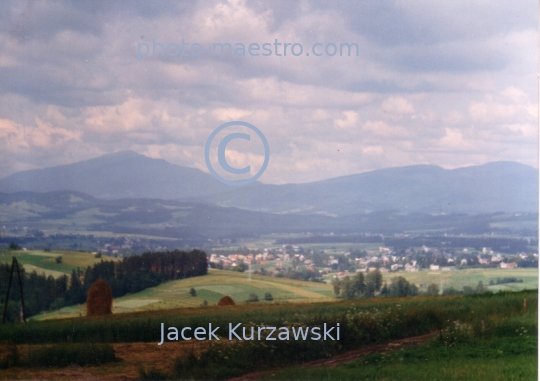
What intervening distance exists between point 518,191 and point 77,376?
4.06 m

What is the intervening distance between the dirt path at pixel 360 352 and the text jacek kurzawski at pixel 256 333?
0.62ft

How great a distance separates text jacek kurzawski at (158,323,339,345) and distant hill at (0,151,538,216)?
99cm

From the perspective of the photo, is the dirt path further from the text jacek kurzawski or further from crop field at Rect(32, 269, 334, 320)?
crop field at Rect(32, 269, 334, 320)

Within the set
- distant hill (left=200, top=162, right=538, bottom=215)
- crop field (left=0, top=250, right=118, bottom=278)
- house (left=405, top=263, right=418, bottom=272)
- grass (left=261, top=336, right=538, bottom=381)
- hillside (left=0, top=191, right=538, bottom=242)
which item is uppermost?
distant hill (left=200, top=162, right=538, bottom=215)

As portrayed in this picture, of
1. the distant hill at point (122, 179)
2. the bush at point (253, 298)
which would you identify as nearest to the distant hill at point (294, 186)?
the distant hill at point (122, 179)

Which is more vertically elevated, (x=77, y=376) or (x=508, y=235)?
(x=508, y=235)

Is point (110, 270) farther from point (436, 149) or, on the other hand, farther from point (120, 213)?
point (436, 149)

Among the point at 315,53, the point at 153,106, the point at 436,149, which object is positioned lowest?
the point at 436,149

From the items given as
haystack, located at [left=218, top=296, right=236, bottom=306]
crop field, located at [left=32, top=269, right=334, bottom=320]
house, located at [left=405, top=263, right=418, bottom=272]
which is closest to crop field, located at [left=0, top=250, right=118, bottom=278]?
crop field, located at [left=32, top=269, right=334, bottom=320]

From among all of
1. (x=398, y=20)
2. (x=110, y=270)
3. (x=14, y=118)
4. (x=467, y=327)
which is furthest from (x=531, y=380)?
(x=14, y=118)

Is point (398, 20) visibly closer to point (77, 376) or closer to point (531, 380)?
point (531, 380)

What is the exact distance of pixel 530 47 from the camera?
5.18 m

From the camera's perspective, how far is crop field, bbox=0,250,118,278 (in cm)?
510

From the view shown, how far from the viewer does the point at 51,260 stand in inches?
201
